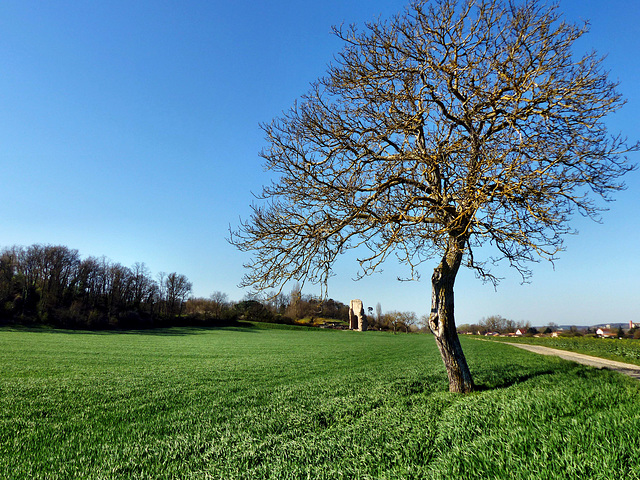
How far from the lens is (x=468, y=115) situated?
891 centimetres

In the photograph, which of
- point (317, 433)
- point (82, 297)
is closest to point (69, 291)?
point (82, 297)

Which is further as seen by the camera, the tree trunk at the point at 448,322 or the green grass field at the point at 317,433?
the tree trunk at the point at 448,322

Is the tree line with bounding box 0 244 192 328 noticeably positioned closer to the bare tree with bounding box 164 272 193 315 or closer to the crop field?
the bare tree with bounding box 164 272 193 315

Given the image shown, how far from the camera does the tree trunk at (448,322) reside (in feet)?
31.4

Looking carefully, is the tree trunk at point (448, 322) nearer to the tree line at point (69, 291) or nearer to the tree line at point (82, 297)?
the tree line at point (82, 297)

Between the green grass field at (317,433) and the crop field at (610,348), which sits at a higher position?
the green grass field at (317,433)

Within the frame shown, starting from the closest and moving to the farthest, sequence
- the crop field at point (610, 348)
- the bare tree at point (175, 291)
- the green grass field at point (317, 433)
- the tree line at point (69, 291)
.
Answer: the green grass field at point (317, 433), the crop field at point (610, 348), the tree line at point (69, 291), the bare tree at point (175, 291)

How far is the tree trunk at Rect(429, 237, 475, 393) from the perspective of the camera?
957 cm

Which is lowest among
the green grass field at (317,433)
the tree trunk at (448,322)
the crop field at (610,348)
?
the crop field at (610,348)

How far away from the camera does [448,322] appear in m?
9.62

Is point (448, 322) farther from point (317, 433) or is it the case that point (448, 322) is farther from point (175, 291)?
point (175, 291)

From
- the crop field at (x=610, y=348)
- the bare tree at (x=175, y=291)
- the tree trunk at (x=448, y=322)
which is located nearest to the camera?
the tree trunk at (x=448, y=322)

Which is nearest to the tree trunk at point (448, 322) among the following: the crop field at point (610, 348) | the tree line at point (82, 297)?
the crop field at point (610, 348)

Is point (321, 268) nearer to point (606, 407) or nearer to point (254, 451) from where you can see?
point (254, 451)
